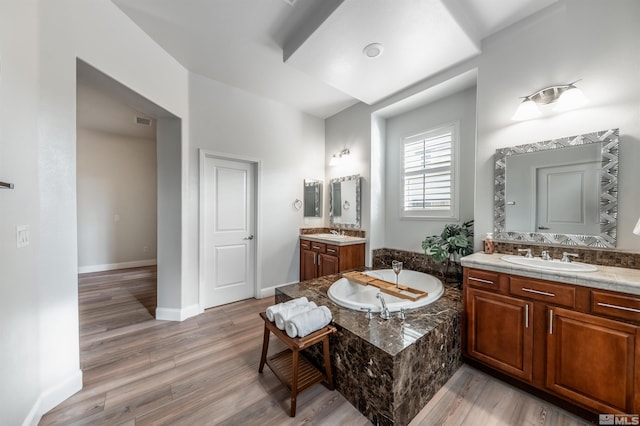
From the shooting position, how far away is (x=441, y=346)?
1.74 metres

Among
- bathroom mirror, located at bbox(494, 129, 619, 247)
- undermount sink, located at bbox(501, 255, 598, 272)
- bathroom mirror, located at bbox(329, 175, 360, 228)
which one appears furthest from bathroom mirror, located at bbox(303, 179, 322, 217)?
undermount sink, located at bbox(501, 255, 598, 272)

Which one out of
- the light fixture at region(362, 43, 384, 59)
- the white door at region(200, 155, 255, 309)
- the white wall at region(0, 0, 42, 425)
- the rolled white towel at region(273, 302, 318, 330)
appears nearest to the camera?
the white wall at region(0, 0, 42, 425)

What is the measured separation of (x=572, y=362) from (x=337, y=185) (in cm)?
315

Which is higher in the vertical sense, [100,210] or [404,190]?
[404,190]

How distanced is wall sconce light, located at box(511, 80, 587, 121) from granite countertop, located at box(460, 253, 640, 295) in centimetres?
126

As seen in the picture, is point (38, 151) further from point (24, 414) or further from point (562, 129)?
point (562, 129)

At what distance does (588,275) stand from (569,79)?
5.08 ft

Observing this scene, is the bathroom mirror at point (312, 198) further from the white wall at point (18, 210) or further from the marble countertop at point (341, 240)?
the white wall at point (18, 210)

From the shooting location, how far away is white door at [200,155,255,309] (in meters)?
3.07

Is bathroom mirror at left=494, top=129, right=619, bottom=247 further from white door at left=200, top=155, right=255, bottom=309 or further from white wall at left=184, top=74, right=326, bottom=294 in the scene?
white door at left=200, top=155, right=255, bottom=309

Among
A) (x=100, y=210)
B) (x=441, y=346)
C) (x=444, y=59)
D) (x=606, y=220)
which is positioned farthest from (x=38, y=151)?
(x=100, y=210)

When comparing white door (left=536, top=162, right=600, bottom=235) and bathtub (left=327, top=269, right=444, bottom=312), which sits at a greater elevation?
white door (left=536, top=162, right=600, bottom=235)

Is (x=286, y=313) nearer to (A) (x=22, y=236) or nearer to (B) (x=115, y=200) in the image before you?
(A) (x=22, y=236)

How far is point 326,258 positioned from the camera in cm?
335
